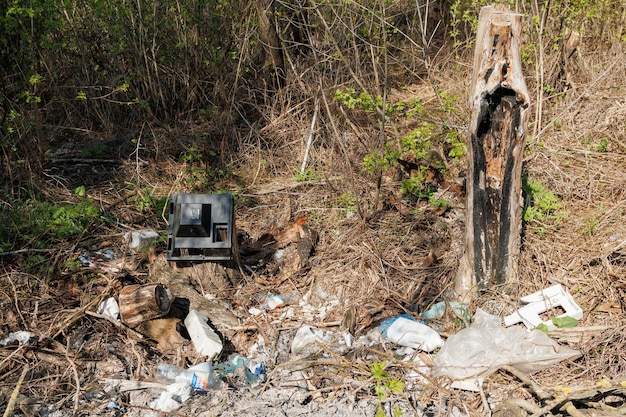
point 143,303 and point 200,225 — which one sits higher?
point 200,225

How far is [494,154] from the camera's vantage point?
157 inches

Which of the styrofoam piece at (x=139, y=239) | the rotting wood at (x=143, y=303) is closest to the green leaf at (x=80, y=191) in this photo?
the styrofoam piece at (x=139, y=239)

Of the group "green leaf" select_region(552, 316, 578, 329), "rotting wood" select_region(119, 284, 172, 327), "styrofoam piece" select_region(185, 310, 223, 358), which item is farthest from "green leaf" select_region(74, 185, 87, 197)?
"green leaf" select_region(552, 316, 578, 329)

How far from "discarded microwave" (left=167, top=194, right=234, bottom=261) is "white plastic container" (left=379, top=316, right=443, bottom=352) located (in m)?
1.28

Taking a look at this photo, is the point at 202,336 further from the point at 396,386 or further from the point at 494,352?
the point at 494,352

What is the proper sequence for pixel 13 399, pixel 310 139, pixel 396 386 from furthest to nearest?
pixel 310 139 < pixel 13 399 < pixel 396 386

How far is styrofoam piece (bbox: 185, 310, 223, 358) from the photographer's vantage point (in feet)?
13.5

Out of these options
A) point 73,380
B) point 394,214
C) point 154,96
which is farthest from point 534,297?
point 154,96

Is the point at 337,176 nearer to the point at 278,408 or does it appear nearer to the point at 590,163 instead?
the point at 590,163

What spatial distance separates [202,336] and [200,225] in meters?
0.77

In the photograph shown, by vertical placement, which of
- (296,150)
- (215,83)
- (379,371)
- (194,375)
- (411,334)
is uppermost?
(215,83)

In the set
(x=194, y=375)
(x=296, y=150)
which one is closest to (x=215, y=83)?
(x=296, y=150)

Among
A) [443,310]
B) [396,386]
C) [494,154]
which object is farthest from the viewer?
[443,310]

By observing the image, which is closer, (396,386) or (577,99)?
(396,386)
